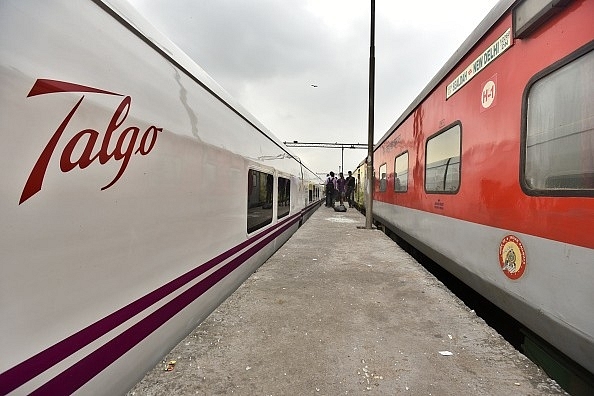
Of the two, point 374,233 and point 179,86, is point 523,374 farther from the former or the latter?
point 374,233

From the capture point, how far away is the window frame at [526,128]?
191cm

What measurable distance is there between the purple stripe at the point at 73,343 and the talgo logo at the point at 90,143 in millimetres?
620

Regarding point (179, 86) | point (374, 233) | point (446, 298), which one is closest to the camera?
point (179, 86)

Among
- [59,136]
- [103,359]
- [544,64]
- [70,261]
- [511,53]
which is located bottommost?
[103,359]

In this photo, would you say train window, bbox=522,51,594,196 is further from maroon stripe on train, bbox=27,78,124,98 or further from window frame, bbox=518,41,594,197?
maroon stripe on train, bbox=27,78,124,98

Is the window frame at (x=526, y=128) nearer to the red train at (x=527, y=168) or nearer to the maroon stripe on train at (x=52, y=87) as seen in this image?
the red train at (x=527, y=168)

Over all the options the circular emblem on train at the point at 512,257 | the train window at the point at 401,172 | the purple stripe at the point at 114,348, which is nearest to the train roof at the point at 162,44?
the purple stripe at the point at 114,348

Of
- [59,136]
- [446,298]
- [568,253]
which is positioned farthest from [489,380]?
[59,136]

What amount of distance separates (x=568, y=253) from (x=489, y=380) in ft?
3.30

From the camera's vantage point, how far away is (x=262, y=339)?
9.20ft

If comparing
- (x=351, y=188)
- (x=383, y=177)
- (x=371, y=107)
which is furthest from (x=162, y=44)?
(x=351, y=188)

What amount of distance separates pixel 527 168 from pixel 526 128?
1.00ft

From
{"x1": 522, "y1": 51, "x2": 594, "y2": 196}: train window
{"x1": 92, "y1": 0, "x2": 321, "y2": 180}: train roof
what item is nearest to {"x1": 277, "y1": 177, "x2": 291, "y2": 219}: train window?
{"x1": 92, "y1": 0, "x2": 321, "y2": 180}: train roof

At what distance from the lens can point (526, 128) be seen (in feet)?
8.15
